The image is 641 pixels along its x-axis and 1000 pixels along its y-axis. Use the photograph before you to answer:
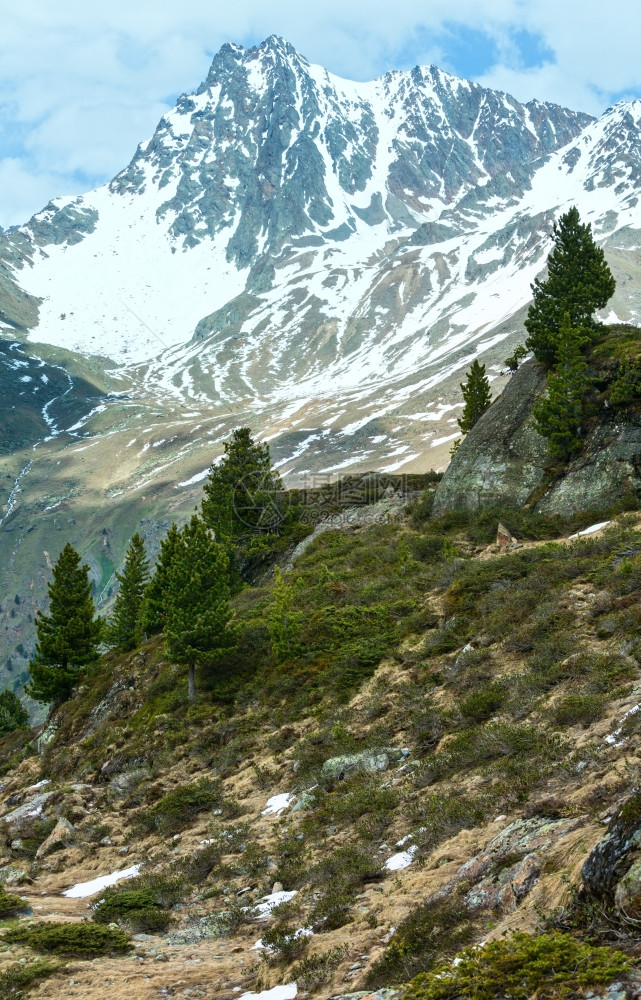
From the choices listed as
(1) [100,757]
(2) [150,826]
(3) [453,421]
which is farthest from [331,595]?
(3) [453,421]

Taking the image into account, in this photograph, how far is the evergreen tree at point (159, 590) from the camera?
34.3 m

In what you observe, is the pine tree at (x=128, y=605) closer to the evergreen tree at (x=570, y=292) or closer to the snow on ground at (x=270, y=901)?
the evergreen tree at (x=570, y=292)

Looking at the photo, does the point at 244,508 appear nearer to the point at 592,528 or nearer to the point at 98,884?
the point at 592,528

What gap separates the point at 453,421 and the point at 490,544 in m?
164

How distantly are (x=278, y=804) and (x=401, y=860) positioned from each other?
574cm

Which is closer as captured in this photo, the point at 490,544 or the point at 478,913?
the point at 478,913

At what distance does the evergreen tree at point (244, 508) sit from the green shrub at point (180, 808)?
28.9 meters

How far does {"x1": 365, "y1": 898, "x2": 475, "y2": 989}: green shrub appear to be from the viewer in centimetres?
734

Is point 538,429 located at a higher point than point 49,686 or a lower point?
higher

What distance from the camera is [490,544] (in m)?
32.0

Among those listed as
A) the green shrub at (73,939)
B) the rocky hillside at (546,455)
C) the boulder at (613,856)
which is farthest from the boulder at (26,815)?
the rocky hillside at (546,455)

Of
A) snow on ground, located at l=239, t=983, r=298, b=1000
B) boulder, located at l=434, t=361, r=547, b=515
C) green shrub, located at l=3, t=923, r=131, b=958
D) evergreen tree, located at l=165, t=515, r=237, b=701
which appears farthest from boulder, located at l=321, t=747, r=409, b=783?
boulder, located at l=434, t=361, r=547, b=515

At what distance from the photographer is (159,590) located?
37.6 metres

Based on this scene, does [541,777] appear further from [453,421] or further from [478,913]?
[453,421]
